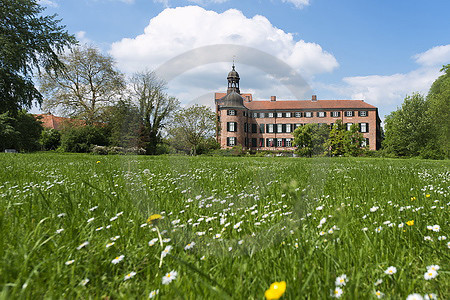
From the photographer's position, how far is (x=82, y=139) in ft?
98.2

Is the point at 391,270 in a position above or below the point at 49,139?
below

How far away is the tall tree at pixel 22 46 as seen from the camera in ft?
52.9

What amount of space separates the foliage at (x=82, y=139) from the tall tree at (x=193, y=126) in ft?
46.9

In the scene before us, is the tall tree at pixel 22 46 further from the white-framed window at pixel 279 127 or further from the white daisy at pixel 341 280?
the white-framed window at pixel 279 127

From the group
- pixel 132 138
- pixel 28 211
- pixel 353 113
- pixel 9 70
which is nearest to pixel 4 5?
pixel 9 70

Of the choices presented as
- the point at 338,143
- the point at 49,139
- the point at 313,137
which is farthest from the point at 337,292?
the point at 49,139

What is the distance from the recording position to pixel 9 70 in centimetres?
1661

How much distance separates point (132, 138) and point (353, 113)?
168 ft

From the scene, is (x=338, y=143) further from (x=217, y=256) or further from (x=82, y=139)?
(x=217, y=256)

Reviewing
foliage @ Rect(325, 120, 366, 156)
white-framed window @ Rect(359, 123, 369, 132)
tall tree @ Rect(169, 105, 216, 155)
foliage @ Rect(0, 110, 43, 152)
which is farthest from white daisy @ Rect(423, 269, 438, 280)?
white-framed window @ Rect(359, 123, 369, 132)

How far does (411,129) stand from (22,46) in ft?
163

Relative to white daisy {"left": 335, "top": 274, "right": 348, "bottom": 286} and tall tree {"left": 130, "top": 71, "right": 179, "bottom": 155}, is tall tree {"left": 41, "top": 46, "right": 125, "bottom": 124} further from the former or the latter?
white daisy {"left": 335, "top": 274, "right": 348, "bottom": 286}

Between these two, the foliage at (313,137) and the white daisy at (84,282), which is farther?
the foliage at (313,137)

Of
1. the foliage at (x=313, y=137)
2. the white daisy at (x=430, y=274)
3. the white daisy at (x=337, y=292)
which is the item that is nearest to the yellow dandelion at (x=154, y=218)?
the white daisy at (x=337, y=292)
